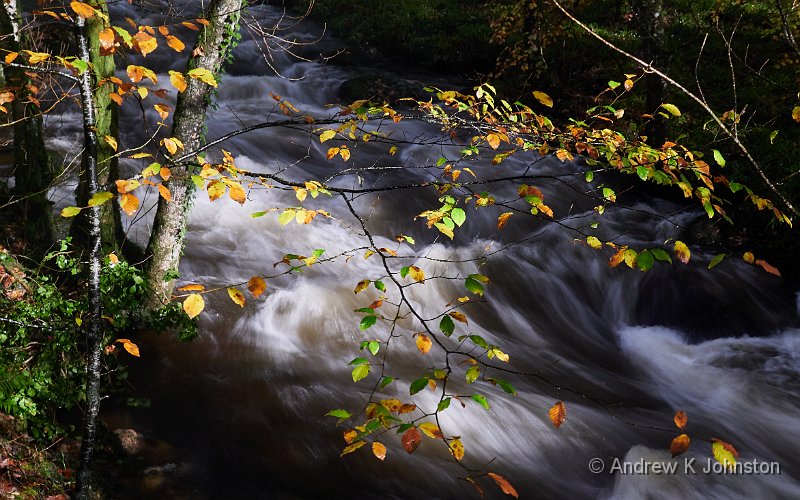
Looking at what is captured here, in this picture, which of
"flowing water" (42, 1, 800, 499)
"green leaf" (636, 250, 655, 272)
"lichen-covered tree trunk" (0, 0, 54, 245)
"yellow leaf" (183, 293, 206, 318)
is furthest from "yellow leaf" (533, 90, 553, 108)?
"lichen-covered tree trunk" (0, 0, 54, 245)

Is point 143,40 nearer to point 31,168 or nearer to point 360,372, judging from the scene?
point 360,372

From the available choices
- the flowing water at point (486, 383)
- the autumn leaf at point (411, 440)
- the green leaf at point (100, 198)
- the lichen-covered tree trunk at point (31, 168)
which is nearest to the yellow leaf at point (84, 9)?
the green leaf at point (100, 198)

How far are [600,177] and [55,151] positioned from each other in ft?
27.2

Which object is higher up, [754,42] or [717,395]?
[754,42]

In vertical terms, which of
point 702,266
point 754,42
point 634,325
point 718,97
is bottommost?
point 634,325

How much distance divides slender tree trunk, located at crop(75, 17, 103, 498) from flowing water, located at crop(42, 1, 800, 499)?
91 cm

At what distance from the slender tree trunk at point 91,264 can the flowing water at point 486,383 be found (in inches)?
35.7

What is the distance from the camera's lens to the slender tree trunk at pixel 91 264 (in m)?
2.48

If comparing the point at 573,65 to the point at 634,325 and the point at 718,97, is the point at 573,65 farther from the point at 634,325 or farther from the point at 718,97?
the point at 634,325

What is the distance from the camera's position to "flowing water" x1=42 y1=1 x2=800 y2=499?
422 centimetres

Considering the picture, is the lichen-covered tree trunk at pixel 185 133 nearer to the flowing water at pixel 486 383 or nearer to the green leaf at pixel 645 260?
the flowing water at pixel 486 383

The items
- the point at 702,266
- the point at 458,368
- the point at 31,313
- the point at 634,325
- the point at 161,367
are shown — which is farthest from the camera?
the point at 702,266

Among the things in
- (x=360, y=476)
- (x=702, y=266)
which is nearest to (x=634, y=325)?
(x=702, y=266)

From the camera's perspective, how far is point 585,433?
5.01m
